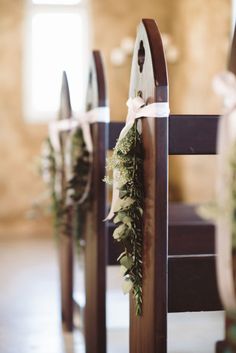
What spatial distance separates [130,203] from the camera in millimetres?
1801

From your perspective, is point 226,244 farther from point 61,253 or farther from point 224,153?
point 61,253

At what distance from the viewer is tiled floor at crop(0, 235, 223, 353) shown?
291 centimetres

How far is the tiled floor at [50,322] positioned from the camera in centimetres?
291

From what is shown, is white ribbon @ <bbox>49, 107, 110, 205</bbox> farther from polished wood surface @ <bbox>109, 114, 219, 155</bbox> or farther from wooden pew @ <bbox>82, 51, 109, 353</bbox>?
polished wood surface @ <bbox>109, 114, 219, 155</bbox>

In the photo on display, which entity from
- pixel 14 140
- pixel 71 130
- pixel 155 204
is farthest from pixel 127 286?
pixel 14 140

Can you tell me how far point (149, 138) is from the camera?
1765 millimetres

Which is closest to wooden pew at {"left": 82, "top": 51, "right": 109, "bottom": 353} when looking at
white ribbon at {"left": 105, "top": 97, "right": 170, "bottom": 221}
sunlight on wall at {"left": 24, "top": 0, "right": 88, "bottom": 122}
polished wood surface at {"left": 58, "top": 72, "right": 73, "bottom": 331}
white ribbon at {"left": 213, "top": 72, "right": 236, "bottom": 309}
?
polished wood surface at {"left": 58, "top": 72, "right": 73, "bottom": 331}

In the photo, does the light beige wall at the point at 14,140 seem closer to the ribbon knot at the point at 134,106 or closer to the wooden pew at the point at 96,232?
the wooden pew at the point at 96,232

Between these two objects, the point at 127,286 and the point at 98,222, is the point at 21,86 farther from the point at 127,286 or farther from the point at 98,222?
the point at 127,286

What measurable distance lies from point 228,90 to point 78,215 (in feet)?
5.77

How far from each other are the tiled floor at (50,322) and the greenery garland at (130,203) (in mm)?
1116

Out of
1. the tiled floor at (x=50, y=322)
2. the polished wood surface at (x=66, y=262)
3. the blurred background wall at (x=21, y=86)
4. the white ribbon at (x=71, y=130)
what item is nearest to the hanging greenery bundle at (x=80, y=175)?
the white ribbon at (x=71, y=130)

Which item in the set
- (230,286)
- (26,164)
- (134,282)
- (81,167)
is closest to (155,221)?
(134,282)

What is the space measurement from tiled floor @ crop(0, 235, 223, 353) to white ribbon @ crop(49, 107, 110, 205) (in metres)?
0.75
